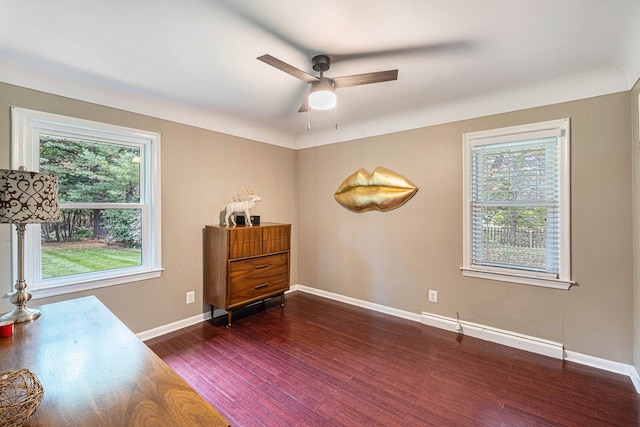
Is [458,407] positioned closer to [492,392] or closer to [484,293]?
[492,392]

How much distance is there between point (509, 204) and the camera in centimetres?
274

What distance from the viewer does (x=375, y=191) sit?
11.7 feet

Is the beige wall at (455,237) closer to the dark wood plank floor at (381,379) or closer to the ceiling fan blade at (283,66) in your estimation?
the dark wood plank floor at (381,379)

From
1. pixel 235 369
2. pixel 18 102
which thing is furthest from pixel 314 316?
pixel 18 102

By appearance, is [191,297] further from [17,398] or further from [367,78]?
[367,78]

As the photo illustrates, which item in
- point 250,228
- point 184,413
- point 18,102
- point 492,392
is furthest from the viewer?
point 250,228

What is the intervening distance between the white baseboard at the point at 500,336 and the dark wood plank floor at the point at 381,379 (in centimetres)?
8

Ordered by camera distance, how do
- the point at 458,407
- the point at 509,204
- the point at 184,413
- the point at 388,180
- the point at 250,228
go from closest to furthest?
the point at 184,413
the point at 458,407
the point at 509,204
the point at 250,228
the point at 388,180

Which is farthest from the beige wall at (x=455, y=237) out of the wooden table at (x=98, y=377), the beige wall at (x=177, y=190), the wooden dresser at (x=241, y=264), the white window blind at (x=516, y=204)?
the wooden table at (x=98, y=377)

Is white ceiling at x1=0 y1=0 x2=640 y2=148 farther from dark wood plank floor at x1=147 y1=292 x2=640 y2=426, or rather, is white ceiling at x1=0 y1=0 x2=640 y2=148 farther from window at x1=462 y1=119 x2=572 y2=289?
dark wood plank floor at x1=147 y1=292 x2=640 y2=426

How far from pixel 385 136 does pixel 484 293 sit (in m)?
2.02

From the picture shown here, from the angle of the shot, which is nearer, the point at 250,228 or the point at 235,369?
the point at 235,369

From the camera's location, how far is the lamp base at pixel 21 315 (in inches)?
57.3

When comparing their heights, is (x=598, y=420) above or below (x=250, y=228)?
below
